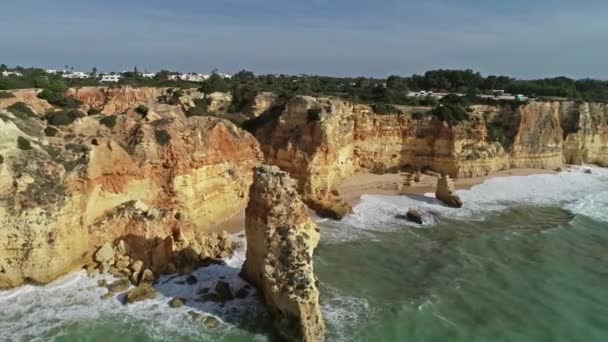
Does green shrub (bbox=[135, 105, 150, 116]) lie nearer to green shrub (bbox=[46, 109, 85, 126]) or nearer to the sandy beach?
green shrub (bbox=[46, 109, 85, 126])

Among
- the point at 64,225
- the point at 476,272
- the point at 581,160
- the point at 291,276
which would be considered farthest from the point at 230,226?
the point at 581,160

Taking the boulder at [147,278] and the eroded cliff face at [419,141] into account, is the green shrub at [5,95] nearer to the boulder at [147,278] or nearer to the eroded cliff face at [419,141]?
the eroded cliff face at [419,141]

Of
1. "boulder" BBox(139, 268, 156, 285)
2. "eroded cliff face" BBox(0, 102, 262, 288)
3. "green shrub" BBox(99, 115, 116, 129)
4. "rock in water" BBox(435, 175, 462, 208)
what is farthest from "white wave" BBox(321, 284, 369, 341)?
"rock in water" BBox(435, 175, 462, 208)

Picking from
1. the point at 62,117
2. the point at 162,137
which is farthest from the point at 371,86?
the point at 62,117

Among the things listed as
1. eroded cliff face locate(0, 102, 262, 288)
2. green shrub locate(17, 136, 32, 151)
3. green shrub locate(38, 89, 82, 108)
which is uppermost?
green shrub locate(38, 89, 82, 108)

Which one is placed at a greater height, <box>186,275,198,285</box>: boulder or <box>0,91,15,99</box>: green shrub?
<box>0,91,15,99</box>: green shrub
